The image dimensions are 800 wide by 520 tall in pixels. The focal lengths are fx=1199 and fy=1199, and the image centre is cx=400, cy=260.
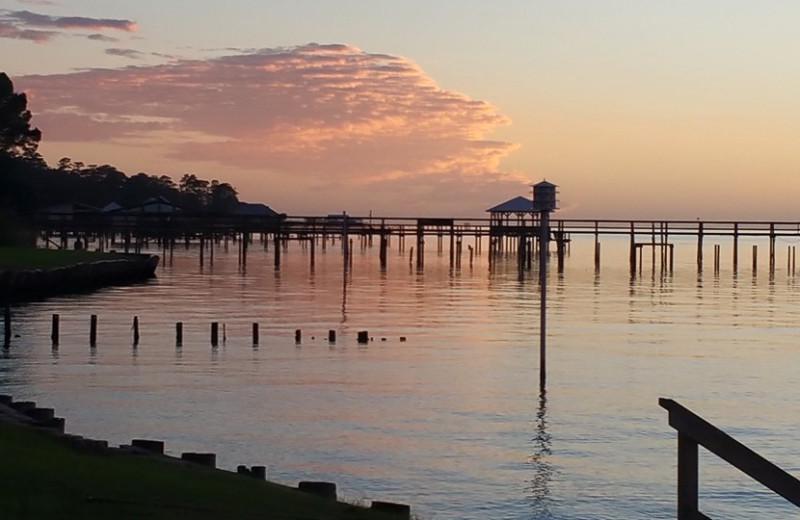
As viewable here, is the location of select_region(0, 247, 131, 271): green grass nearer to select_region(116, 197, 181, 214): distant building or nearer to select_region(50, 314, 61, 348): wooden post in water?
select_region(50, 314, 61, 348): wooden post in water

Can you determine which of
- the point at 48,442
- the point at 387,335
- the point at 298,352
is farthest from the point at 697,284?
the point at 48,442

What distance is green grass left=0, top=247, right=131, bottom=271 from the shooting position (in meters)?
56.6

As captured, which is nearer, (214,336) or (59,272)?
(214,336)

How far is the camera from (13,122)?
3622 inches

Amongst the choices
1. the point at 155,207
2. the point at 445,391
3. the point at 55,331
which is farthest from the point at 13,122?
the point at 445,391

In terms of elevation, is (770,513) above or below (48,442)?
below

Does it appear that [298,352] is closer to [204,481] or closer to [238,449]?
[238,449]

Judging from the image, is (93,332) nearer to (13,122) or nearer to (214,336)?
(214,336)

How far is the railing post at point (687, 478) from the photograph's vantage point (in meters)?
9.11

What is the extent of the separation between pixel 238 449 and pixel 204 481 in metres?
8.04

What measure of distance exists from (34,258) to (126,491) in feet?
174

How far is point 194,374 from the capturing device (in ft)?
100

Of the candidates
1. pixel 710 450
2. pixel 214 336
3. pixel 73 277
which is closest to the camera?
pixel 710 450

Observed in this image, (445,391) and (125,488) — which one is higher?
(125,488)
